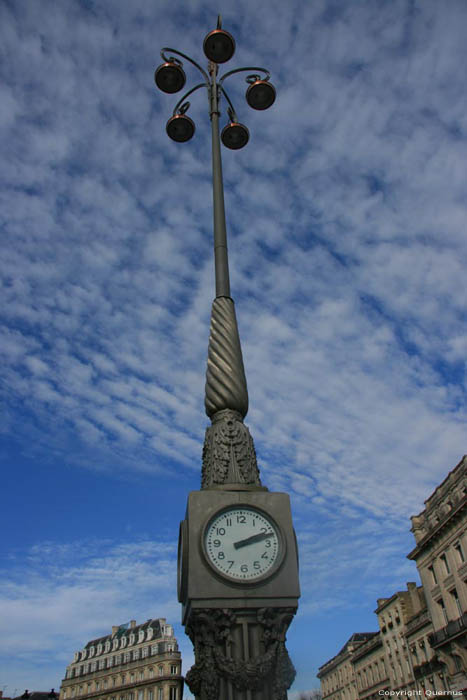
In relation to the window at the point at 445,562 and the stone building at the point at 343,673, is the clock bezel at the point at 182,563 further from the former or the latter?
the stone building at the point at 343,673

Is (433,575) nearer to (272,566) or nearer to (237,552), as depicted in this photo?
(272,566)

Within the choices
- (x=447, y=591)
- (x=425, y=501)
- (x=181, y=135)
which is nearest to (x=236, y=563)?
(x=181, y=135)

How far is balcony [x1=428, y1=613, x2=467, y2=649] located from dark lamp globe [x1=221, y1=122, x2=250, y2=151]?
36105 millimetres

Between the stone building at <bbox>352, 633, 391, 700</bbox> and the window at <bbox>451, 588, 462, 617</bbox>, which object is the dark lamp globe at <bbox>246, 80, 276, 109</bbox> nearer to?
the window at <bbox>451, 588, 462, 617</bbox>

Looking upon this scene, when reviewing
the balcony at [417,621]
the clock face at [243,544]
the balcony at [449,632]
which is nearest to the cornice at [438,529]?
the balcony at [449,632]

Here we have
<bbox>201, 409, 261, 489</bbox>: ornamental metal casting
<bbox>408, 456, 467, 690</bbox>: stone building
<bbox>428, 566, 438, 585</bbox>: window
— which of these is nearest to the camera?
<bbox>201, 409, 261, 489</bbox>: ornamental metal casting

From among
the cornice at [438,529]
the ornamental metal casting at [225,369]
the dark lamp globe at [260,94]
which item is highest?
the cornice at [438,529]

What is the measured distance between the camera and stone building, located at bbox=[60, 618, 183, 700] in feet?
230

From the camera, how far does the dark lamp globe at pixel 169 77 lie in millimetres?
12922

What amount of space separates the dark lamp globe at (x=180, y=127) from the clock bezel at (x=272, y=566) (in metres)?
9.39

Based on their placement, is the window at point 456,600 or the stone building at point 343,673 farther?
the stone building at point 343,673

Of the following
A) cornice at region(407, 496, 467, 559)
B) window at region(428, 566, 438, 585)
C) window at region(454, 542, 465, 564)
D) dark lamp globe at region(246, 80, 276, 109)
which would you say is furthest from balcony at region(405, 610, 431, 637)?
dark lamp globe at region(246, 80, 276, 109)

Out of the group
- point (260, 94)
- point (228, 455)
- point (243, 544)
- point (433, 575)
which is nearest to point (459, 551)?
point (433, 575)

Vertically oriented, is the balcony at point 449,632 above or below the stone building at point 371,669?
below
